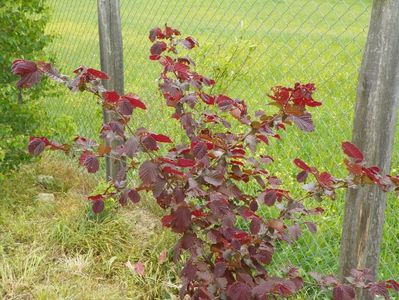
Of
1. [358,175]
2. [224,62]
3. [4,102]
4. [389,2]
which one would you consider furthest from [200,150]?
[4,102]

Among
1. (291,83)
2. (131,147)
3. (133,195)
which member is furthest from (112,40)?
(131,147)

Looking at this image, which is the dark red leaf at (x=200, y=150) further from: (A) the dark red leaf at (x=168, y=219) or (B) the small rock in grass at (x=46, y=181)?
(B) the small rock in grass at (x=46, y=181)

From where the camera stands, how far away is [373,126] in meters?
2.12

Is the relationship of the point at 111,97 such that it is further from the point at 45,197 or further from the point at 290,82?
the point at 290,82

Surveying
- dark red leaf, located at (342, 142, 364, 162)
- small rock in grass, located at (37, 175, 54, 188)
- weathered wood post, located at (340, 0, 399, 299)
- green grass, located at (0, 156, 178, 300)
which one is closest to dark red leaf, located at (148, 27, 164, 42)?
weathered wood post, located at (340, 0, 399, 299)

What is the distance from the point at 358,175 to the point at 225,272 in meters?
0.65

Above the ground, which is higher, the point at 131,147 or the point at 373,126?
the point at 373,126

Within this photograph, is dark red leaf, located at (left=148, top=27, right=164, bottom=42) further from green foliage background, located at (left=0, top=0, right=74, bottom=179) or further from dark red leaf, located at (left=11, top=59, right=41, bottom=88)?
green foliage background, located at (left=0, top=0, right=74, bottom=179)

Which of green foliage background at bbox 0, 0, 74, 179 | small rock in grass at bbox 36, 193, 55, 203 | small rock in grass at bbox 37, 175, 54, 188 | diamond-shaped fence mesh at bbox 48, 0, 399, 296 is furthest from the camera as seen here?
small rock in grass at bbox 37, 175, 54, 188

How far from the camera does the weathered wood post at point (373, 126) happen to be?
2025 mm

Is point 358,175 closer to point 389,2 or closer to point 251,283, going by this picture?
point 251,283

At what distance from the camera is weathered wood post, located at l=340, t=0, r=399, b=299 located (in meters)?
2.03

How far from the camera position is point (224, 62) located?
3.26 metres

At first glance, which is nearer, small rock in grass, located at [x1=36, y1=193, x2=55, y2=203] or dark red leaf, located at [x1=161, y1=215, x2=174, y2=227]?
dark red leaf, located at [x1=161, y1=215, x2=174, y2=227]
